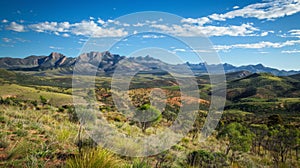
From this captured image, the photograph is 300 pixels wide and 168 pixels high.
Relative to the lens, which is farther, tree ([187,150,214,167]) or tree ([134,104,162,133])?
tree ([134,104,162,133])

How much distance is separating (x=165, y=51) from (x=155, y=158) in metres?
4.63

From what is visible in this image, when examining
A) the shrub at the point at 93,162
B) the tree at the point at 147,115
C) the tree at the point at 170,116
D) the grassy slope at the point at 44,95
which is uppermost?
the shrub at the point at 93,162

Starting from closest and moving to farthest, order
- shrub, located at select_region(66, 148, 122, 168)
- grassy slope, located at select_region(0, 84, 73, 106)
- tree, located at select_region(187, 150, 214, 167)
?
1. shrub, located at select_region(66, 148, 122, 168)
2. tree, located at select_region(187, 150, 214, 167)
3. grassy slope, located at select_region(0, 84, 73, 106)

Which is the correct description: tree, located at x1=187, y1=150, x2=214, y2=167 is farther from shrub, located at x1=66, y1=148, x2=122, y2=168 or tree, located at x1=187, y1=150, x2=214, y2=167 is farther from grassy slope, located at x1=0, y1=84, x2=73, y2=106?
grassy slope, located at x1=0, y1=84, x2=73, y2=106

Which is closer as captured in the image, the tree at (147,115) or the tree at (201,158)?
the tree at (201,158)

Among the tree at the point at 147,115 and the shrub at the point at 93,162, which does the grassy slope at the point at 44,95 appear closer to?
the tree at the point at 147,115

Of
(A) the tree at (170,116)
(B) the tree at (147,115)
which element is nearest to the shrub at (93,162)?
(B) the tree at (147,115)

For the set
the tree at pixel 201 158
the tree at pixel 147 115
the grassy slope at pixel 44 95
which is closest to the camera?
the tree at pixel 201 158

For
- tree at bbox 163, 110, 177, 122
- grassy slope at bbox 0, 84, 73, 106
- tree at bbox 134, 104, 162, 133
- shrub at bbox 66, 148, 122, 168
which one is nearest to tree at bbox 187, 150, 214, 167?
shrub at bbox 66, 148, 122, 168

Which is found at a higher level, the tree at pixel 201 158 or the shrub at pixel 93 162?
the shrub at pixel 93 162

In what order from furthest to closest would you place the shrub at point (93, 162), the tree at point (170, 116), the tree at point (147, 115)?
the tree at point (170, 116), the tree at point (147, 115), the shrub at point (93, 162)

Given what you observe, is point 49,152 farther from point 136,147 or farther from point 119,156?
point 136,147

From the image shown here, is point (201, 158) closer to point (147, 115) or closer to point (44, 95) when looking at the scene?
point (147, 115)

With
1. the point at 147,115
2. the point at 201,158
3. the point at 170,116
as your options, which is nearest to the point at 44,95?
the point at 170,116
